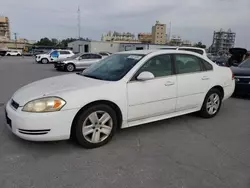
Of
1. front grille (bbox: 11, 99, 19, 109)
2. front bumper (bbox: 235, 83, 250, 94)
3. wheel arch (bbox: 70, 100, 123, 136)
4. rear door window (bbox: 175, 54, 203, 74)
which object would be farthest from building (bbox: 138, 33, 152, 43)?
front grille (bbox: 11, 99, 19, 109)

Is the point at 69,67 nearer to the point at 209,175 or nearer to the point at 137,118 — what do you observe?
the point at 137,118

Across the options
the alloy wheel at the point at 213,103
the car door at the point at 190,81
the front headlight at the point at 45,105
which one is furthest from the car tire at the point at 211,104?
the front headlight at the point at 45,105

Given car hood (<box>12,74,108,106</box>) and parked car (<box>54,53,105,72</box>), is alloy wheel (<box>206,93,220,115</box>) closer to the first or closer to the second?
car hood (<box>12,74,108,106</box>)

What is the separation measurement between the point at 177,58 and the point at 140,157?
2.08 m

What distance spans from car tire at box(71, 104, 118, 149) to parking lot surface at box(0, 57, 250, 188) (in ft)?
0.43

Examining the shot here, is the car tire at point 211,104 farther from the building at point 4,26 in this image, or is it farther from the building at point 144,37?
the building at point 4,26

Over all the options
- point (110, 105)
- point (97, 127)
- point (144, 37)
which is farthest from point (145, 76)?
point (144, 37)

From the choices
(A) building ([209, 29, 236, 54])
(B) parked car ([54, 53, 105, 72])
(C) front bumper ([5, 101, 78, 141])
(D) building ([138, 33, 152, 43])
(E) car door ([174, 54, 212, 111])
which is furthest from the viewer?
(D) building ([138, 33, 152, 43])

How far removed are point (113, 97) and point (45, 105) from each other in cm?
97

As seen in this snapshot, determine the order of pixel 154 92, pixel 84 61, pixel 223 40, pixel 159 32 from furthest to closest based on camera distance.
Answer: pixel 159 32 < pixel 223 40 < pixel 84 61 < pixel 154 92

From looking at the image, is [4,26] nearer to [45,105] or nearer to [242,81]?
[242,81]

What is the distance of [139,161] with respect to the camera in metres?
2.97

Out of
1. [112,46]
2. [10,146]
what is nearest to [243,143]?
[10,146]

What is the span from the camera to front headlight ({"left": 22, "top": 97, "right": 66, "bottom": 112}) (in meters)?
2.97
